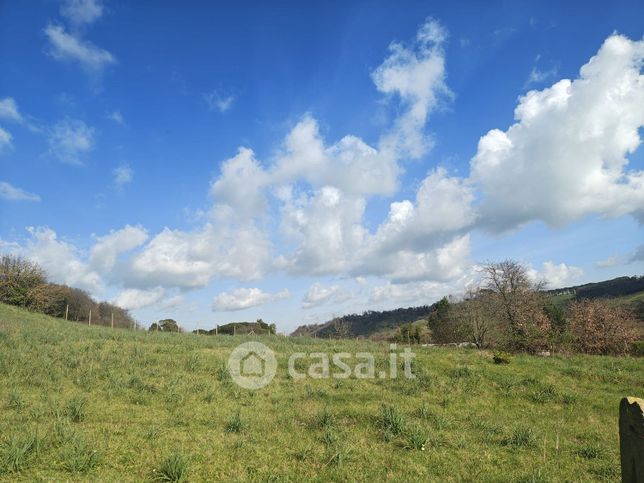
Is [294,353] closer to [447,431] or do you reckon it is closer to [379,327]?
[447,431]

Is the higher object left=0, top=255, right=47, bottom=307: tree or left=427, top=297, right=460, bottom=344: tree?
left=0, top=255, right=47, bottom=307: tree

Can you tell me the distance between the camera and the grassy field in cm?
780

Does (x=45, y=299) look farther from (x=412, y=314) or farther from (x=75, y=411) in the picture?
(x=412, y=314)

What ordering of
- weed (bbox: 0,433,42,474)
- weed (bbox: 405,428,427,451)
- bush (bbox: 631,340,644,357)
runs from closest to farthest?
weed (bbox: 0,433,42,474), weed (bbox: 405,428,427,451), bush (bbox: 631,340,644,357)

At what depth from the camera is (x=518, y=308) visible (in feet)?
120

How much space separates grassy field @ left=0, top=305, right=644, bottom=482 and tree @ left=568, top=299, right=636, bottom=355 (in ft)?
41.9

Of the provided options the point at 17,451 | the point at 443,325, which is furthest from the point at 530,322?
the point at 17,451

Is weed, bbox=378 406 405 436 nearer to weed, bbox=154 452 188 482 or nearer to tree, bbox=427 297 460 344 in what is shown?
weed, bbox=154 452 188 482

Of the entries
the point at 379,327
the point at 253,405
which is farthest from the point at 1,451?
the point at 379,327

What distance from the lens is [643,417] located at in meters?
3.61

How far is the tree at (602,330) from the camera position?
99.6ft

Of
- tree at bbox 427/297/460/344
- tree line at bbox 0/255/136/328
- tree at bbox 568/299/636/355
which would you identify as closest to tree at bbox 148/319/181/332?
tree line at bbox 0/255/136/328

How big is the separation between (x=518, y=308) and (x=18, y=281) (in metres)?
62.0

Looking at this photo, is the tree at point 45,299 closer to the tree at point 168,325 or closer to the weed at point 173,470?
the tree at point 168,325
